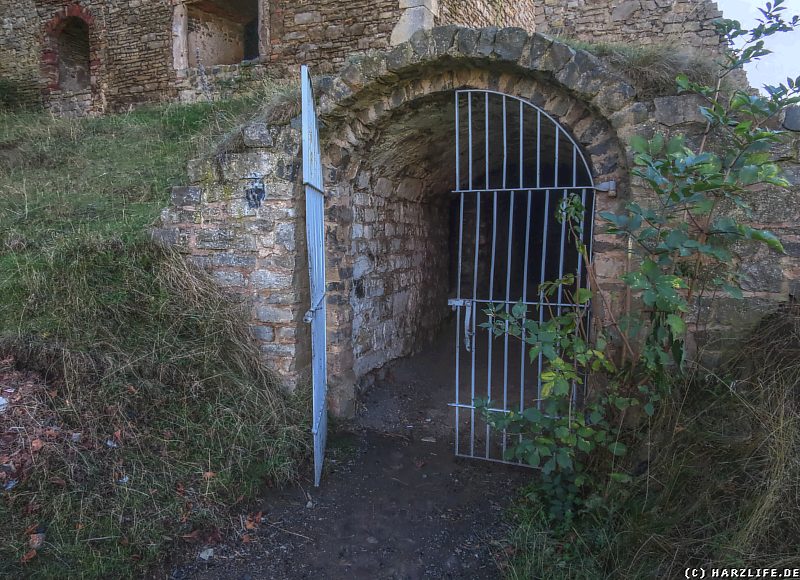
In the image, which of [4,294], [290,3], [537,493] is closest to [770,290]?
[537,493]

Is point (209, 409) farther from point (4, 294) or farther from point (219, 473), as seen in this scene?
point (4, 294)

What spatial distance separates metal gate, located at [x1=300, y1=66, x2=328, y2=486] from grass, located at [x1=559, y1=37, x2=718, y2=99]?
1.96 m

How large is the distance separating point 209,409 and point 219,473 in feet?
1.42

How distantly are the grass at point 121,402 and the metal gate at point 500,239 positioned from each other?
155 centimetres

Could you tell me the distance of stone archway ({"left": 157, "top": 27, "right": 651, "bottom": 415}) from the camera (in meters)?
3.40

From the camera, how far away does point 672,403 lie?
9.54 ft

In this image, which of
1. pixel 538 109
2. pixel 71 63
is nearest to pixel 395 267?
pixel 538 109

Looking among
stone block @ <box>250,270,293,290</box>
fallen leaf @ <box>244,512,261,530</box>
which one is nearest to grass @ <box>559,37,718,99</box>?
stone block @ <box>250,270,293,290</box>

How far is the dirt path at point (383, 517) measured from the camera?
9.47ft

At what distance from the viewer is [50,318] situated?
3.65m

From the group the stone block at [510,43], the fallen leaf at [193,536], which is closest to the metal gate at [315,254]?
the fallen leaf at [193,536]

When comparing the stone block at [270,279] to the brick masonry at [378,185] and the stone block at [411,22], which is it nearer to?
the brick masonry at [378,185]

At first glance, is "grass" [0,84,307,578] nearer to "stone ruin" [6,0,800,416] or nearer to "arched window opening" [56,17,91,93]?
"stone ruin" [6,0,800,416]

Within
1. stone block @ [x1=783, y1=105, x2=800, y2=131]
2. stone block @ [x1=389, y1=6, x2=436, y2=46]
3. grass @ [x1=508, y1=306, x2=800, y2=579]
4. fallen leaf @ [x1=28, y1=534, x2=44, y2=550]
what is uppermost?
stone block @ [x1=389, y1=6, x2=436, y2=46]
